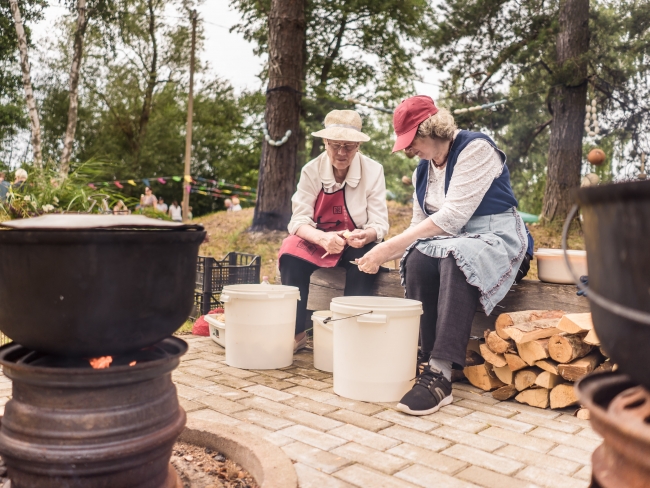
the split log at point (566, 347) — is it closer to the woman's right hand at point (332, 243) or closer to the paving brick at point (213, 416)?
the woman's right hand at point (332, 243)

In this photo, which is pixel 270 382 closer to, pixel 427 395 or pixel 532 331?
pixel 427 395

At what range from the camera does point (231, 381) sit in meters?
2.95

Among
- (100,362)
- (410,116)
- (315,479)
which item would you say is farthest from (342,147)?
(100,362)

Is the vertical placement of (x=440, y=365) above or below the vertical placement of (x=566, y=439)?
above

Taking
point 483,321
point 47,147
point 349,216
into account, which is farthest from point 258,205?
point 47,147

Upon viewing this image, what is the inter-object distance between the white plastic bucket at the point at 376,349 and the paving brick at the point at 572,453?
2.50 feet

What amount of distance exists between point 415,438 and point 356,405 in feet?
1.52

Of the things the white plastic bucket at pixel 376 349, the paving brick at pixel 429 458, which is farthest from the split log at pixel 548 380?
the paving brick at pixel 429 458

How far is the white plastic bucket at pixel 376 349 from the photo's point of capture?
257 centimetres

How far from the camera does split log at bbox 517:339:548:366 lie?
8.59ft

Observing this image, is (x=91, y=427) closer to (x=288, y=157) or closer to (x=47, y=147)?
(x=288, y=157)

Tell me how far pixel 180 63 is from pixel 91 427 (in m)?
25.6

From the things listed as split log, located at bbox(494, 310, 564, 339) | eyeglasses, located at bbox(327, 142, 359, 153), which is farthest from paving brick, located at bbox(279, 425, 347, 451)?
eyeglasses, located at bbox(327, 142, 359, 153)

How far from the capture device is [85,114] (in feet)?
83.1
